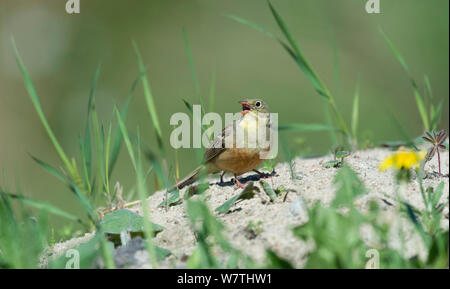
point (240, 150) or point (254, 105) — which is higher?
point (254, 105)

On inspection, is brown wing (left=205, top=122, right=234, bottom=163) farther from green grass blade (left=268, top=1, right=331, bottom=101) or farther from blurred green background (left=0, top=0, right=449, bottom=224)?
blurred green background (left=0, top=0, right=449, bottom=224)

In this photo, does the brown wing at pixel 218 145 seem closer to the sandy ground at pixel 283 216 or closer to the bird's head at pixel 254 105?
the bird's head at pixel 254 105

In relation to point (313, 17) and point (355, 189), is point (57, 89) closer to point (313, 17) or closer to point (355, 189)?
point (313, 17)

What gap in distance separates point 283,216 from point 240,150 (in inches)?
44.9

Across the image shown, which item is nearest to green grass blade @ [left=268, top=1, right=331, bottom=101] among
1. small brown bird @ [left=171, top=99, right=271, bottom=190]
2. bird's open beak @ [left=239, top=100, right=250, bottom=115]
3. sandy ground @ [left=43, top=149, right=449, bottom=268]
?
sandy ground @ [left=43, top=149, right=449, bottom=268]

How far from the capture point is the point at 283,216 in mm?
2672

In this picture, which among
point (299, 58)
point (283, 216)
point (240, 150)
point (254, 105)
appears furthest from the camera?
point (254, 105)

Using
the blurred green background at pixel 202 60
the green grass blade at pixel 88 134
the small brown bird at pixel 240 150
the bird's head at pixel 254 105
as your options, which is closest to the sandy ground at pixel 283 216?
the small brown bird at pixel 240 150

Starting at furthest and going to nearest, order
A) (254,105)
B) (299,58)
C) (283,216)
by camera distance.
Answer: (254,105) → (299,58) → (283,216)

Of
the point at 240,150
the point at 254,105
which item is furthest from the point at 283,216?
the point at 254,105

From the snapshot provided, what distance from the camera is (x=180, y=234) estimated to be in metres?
2.79

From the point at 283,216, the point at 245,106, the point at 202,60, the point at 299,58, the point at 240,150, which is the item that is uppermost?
the point at 202,60

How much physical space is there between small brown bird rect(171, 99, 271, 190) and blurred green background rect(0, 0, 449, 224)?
3.83m

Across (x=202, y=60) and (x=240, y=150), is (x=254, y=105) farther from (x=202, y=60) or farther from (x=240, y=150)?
(x=202, y=60)
